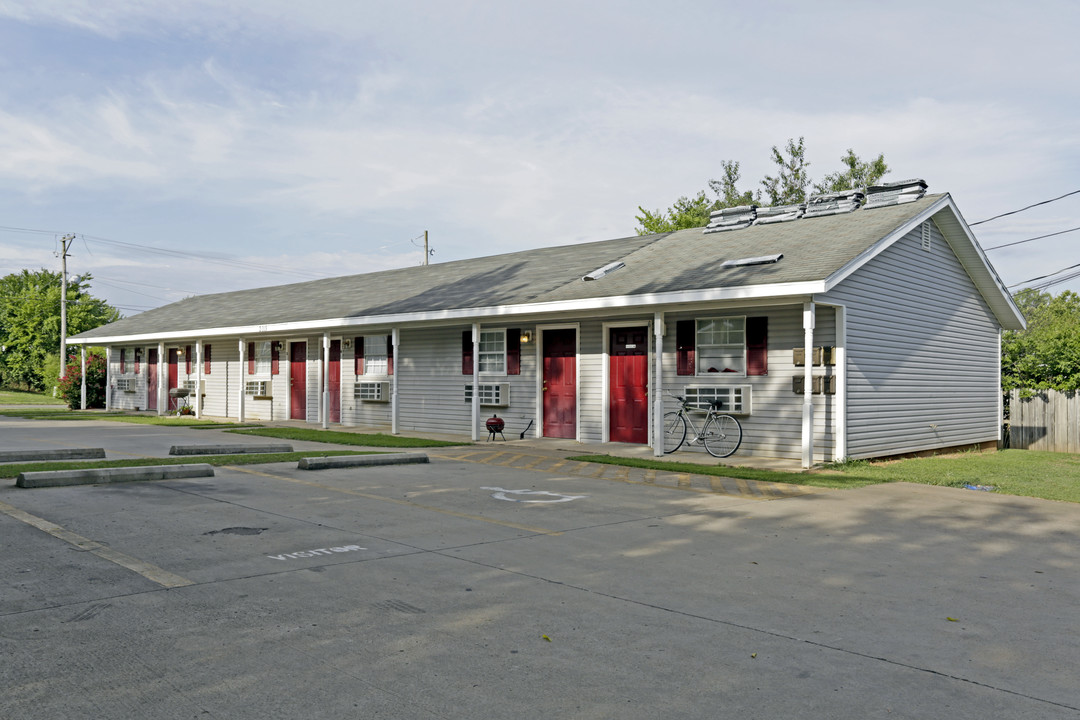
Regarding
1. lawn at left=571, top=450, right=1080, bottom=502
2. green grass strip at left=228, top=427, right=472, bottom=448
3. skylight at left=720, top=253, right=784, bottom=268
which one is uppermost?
skylight at left=720, top=253, right=784, bottom=268

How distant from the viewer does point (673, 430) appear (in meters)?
14.9

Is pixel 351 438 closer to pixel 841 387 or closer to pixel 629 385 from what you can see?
pixel 629 385

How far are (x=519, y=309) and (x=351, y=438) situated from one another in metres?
4.77

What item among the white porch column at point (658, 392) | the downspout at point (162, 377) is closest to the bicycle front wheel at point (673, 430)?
the white porch column at point (658, 392)

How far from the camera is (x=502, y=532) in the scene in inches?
293

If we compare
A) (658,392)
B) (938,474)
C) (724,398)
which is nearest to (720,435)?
(724,398)

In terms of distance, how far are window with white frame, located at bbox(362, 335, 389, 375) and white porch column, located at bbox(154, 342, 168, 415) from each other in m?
10.1

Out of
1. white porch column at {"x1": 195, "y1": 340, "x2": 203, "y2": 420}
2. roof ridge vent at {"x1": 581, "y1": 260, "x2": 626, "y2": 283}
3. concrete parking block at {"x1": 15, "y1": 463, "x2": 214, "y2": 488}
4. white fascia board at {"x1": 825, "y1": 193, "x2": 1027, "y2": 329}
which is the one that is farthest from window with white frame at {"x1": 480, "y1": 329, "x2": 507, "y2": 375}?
white porch column at {"x1": 195, "y1": 340, "x2": 203, "y2": 420}

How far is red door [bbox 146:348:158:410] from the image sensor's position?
29828 millimetres

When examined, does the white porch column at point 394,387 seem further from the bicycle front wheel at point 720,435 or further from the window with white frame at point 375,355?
the bicycle front wheel at point 720,435

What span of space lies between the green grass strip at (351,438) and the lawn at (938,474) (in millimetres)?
4013

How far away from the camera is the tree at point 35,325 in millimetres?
56844

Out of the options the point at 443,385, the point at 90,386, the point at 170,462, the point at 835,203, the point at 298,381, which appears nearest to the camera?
the point at 170,462

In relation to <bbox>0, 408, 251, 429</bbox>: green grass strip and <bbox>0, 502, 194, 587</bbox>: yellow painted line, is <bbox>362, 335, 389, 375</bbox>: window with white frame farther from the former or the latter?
<bbox>0, 502, 194, 587</bbox>: yellow painted line
